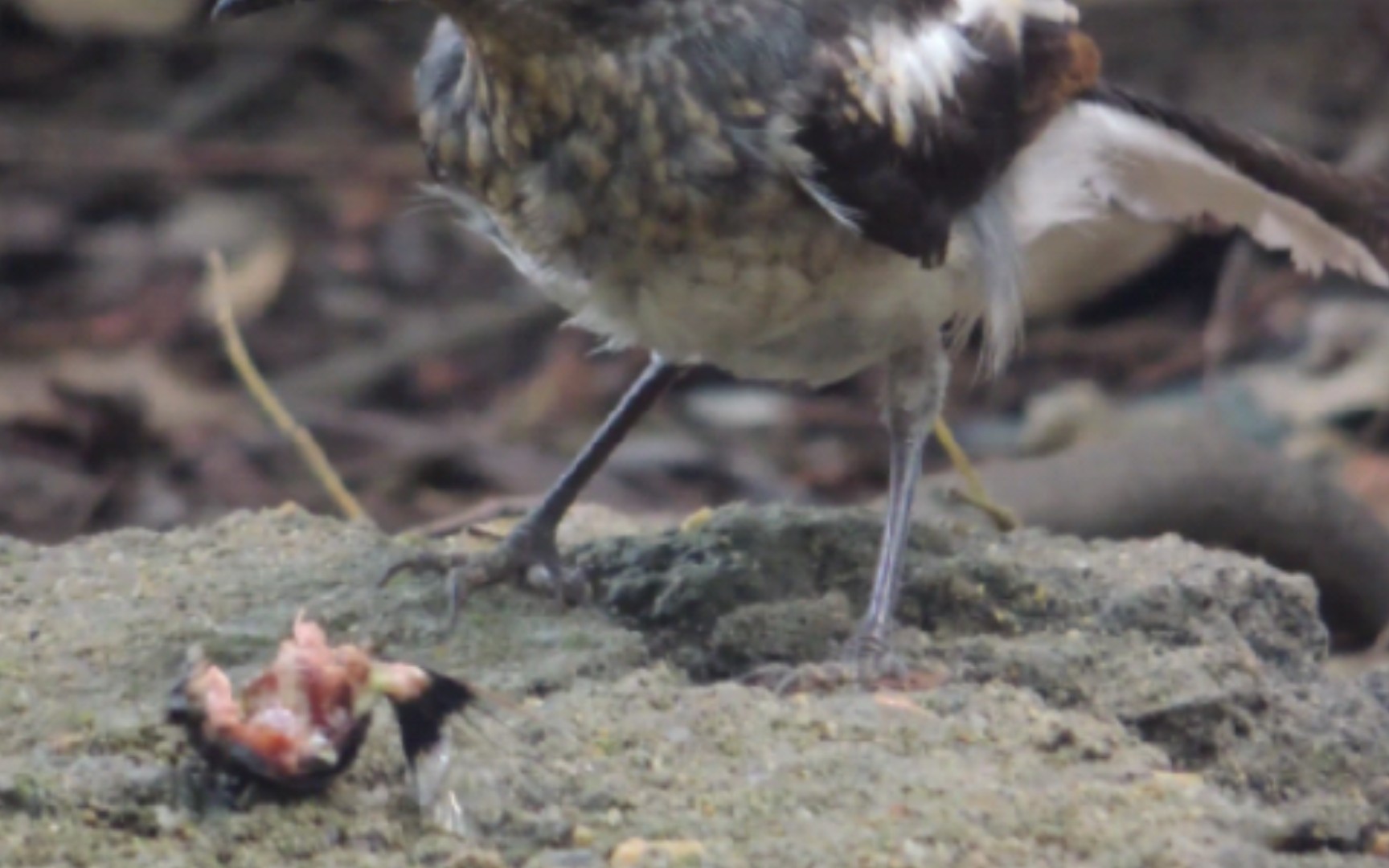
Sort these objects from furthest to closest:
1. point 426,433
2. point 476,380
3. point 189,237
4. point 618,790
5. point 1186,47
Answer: point 1186,47
point 189,237
point 476,380
point 426,433
point 618,790

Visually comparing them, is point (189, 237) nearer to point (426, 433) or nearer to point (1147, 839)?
point (426, 433)

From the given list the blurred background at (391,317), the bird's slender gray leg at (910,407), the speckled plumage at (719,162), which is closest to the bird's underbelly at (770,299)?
the speckled plumage at (719,162)

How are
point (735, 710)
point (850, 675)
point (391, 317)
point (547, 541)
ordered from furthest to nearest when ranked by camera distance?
point (391, 317)
point (547, 541)
point (850, 675)
point (735, 710)

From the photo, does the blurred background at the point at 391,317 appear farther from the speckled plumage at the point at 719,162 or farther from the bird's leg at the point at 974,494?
the speckled plumage at the point at 719,162

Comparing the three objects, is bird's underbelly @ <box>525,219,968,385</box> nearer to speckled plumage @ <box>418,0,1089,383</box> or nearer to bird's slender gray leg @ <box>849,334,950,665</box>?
speckled plumage @ <box>418,0,1089,383</box>

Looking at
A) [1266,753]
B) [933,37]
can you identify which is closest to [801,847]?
[1266,753]

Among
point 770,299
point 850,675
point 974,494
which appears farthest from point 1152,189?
point 850,675

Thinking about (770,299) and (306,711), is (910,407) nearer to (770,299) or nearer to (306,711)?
(770,299)
